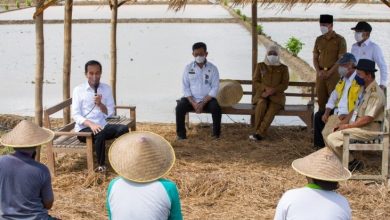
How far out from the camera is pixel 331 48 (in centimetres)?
803

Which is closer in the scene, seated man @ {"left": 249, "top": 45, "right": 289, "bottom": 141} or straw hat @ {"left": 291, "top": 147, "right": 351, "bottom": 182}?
straw hat @ {"left": 291, "top": 147, "right": 351, "bottom": 182}

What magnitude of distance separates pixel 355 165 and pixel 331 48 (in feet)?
6.38

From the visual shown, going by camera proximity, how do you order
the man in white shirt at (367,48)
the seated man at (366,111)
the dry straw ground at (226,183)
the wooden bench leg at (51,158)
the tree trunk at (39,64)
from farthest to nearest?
the man in white shirt at (367,48) → the tree trunk at (39,64) → the wooden bench leg at (51,158) → the seated man at (366,111) → the dry straw ground at (226,183)

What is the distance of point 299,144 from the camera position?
7.63m

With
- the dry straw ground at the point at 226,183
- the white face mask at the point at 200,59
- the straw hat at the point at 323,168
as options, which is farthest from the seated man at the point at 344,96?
the straw hat at the point at 323,168

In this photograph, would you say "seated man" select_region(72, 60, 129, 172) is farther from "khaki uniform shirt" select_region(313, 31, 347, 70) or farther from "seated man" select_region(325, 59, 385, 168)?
"khaki uniform shirt" select_region(313, 31, 347, 70)

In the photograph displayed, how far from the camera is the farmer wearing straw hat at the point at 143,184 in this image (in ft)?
10.2

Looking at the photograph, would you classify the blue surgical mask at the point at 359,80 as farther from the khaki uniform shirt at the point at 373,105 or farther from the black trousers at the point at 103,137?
the black trousers at the point at 103,137

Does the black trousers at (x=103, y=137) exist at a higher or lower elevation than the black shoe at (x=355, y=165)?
higher

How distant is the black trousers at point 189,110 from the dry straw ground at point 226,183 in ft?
0.57

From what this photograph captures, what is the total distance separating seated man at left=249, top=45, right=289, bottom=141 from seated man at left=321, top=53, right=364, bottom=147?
2.90 ft

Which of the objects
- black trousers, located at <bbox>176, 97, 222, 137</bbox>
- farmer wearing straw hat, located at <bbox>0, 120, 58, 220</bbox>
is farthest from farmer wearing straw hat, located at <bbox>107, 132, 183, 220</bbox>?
black trousers, located at <bbox>176, 97, 222, 137</bbox>

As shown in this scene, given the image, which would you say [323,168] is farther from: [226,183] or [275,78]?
[275,78]

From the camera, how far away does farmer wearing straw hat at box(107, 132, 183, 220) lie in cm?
310
